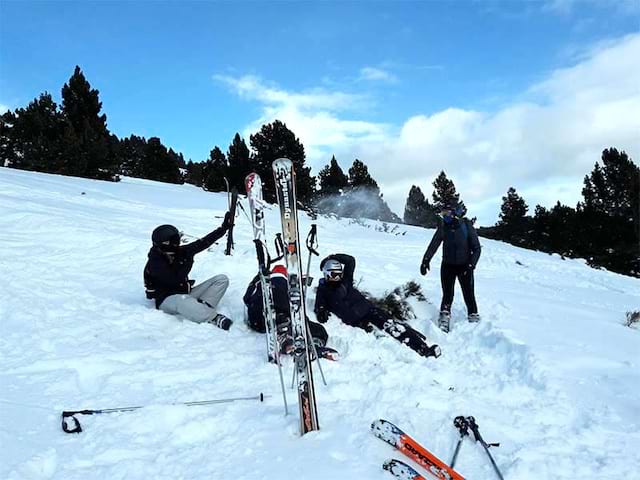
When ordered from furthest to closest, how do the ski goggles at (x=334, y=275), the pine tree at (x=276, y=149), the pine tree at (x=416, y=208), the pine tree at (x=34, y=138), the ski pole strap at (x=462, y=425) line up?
the pine tree at (x=416, y=208), the pine tree at (x=276, y=149), the pine tree at (x=34, y=138), the ski goggles at (x=334, y=275), the ski pole strap at (x=462, y=425)

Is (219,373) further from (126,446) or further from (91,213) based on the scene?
(91,213)

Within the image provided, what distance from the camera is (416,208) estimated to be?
2114 inches

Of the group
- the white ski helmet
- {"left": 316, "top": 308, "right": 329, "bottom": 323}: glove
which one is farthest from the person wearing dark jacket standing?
{"left": 316, "top": 308, "right": 329, "bottom": 323}: glove

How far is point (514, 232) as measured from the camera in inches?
1505

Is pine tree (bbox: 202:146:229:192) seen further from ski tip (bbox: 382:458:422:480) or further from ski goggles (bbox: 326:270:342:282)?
ski tip (bbox: 382:458:422:480)

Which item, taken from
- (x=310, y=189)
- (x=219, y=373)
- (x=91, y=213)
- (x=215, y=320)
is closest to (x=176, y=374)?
(x=219, y=373)

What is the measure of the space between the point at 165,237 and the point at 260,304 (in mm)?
1543

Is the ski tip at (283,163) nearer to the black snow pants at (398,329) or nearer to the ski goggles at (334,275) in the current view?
the ski goggles at (334,275)

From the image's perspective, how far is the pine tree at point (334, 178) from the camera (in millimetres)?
42688

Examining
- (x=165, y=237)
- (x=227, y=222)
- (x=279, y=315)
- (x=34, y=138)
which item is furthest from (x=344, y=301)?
(x=34, y=138)

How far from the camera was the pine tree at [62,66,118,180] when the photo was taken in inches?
1016

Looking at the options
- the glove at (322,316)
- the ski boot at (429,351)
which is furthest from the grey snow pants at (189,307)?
the ski boot at (429,351)

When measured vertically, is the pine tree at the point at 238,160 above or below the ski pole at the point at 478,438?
above

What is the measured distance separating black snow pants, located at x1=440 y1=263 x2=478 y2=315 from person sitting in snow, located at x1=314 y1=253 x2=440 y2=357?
894 mm
